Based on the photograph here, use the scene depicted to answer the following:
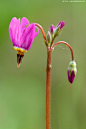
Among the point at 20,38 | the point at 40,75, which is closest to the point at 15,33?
the point at 20,38

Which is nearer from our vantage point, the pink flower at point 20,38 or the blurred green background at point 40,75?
the pink flower at point 20,38

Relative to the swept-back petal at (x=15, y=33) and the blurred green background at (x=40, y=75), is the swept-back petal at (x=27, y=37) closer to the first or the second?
the swept-back petal at (x=15, y=33)

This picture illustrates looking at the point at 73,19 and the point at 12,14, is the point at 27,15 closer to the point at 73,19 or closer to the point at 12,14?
the point at 12,14

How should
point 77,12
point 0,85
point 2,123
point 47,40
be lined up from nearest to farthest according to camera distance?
point 47,40 < point 2,123 < point 0,85 < point 77,12

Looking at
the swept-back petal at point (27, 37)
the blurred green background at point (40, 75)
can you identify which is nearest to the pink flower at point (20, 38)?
the swept-back petal at point (27, 37)

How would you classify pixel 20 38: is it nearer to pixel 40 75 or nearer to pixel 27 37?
pixel 27 37

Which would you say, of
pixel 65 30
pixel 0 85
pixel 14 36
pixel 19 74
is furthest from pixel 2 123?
pixel 65 30

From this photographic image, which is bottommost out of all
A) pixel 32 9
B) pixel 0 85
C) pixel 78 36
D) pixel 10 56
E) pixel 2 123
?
pixel 2 123
